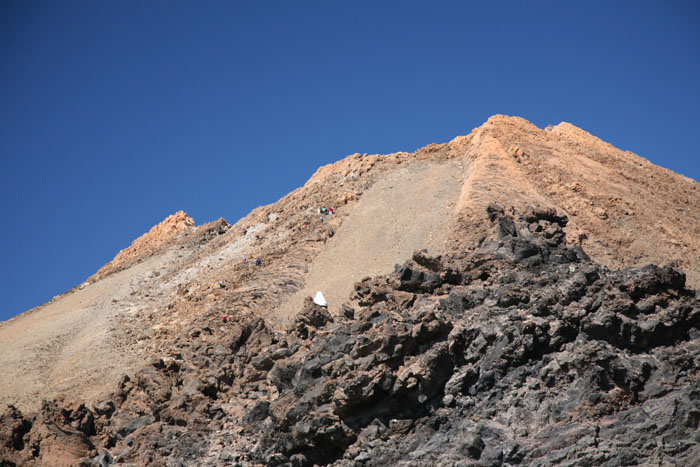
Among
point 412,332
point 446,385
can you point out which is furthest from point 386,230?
point 446,385

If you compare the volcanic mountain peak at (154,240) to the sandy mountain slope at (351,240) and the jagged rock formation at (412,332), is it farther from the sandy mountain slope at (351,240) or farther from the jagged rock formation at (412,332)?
the jagged rock formation at (412,332)

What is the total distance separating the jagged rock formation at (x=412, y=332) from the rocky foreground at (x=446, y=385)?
0.23ft

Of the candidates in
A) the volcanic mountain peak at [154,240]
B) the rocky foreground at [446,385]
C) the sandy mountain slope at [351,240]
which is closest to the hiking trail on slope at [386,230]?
the sandy mountain slope at [351,240]

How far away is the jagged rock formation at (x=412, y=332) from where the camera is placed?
23062 mm

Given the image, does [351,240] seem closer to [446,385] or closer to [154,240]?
[446,385]

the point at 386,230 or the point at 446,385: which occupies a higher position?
the point at 386,230

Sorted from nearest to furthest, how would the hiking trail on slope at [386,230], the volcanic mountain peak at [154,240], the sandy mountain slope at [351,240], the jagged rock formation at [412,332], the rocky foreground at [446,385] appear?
1. the rocky foreground at [446,385]
2. the jagged rock formation at [412,332]
3. the sandy mountain slope at [351,240]
4. the hiking trail on slope at [386,230]
5. the volcanic mountain peak at [154,240]


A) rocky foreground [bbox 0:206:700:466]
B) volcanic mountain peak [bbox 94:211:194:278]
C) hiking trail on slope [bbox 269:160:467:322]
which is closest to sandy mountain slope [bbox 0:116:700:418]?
hiking trail on slope [bbox 269:160:467:322]

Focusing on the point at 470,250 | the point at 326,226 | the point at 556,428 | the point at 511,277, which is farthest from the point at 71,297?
the point at 556,428

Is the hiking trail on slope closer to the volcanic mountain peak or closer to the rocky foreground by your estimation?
the rocky foreground

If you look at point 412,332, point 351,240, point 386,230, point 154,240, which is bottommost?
point 412,332

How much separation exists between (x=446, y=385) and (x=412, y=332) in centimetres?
204

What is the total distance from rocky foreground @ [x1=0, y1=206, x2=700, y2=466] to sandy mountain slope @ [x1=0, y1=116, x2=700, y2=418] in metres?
4.86

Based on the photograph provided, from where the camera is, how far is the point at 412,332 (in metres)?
25.8
